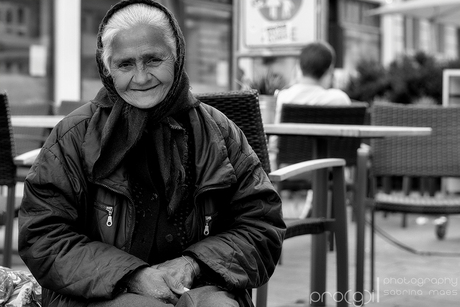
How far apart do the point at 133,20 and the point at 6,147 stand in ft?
5.20

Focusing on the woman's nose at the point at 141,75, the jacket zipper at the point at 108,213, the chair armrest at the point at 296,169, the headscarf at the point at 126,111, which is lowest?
the jacket zipper at the point at 108,213

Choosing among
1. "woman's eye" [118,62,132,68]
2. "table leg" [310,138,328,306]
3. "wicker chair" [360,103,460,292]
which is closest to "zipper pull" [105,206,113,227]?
"woman's eye" [118,62,132,68]

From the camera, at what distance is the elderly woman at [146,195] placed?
6.63ft

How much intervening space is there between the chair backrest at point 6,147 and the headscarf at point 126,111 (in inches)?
55.1

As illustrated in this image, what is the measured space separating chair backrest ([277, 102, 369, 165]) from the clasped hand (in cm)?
262

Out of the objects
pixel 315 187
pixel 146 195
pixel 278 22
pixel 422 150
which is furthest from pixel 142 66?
pixel 278 22

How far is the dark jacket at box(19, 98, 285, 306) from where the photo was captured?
201 centimetres

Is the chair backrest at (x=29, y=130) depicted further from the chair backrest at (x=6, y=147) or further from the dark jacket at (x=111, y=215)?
the dark jacket at (x=111, y=215)

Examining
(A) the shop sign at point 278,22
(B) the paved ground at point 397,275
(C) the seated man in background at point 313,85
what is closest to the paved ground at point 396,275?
(B) the paved ground at point 397,275

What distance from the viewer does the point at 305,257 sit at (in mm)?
5762

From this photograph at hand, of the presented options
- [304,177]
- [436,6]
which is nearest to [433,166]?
[304,177]

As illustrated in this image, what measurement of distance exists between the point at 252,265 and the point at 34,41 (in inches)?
322

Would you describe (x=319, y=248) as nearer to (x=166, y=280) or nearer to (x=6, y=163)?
(x=6, y=163)

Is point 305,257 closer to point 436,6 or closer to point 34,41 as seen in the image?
point 34,41
